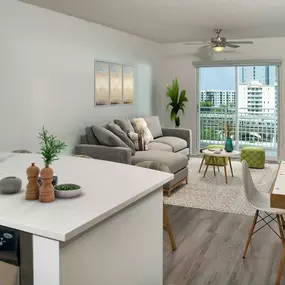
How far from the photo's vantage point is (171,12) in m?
5.13

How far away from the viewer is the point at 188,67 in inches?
332

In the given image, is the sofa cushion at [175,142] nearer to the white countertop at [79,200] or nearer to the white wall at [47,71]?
the white wall at [47,71]

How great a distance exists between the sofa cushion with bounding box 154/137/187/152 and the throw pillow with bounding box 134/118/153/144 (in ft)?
0.78

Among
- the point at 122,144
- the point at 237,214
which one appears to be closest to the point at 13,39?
the point at 122,144

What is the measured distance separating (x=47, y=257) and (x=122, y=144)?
4.09 metres

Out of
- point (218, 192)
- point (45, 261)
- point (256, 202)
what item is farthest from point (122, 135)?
point (45, 261)

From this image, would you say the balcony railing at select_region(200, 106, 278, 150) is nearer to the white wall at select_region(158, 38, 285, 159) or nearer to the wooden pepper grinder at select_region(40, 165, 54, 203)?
the white wall at select_region(158, 38, 285, 159)

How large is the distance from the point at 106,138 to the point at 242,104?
13.2 ft

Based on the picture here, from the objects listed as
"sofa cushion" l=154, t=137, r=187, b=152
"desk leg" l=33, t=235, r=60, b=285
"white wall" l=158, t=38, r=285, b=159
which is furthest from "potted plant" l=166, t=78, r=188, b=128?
"desk leg" l=33, t=235, r=60, b=285

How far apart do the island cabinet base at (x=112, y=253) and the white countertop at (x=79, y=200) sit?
6 cm

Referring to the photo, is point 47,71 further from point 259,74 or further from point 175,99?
point 259,74

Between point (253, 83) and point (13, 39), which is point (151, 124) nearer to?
point (253, 83)

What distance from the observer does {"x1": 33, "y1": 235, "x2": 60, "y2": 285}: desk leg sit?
1.29 meters

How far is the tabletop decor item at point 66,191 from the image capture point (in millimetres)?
1625
